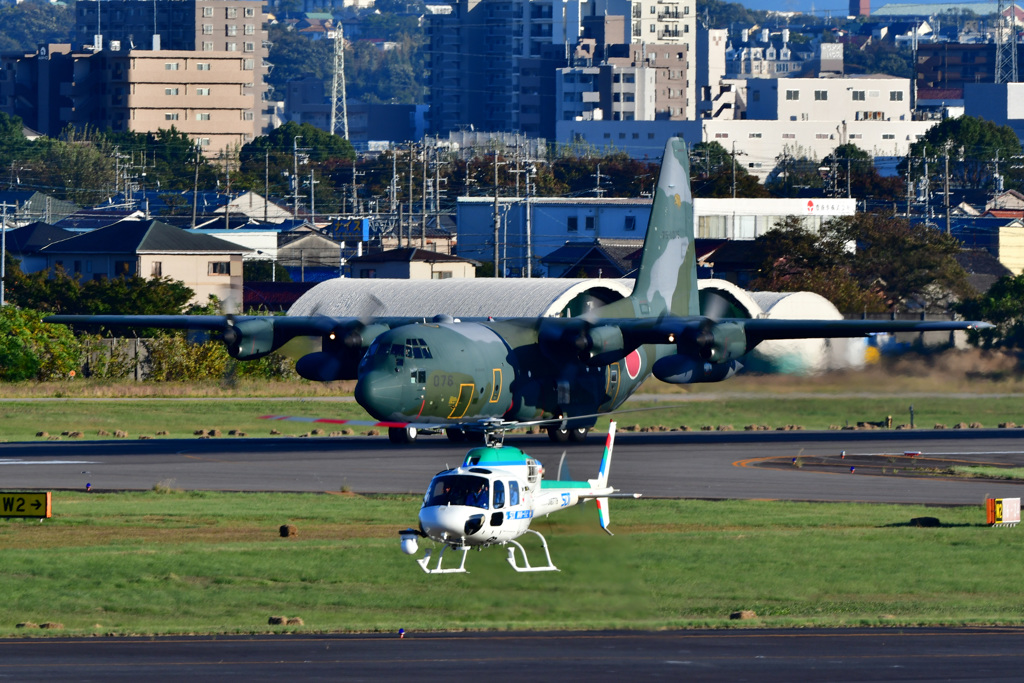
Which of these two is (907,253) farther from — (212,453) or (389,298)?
(212,453)

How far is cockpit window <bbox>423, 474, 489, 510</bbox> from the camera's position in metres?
27.4

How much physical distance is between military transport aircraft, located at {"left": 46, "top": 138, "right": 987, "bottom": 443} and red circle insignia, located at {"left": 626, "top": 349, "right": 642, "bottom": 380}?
0.06 m

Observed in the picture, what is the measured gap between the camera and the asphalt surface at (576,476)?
2381cm

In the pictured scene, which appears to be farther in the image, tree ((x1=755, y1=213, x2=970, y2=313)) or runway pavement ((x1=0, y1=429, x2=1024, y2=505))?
tree ((x1=755, y1=213, x2=970, y2=313))

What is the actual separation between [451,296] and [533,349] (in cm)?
3292

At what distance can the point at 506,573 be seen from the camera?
103 feet

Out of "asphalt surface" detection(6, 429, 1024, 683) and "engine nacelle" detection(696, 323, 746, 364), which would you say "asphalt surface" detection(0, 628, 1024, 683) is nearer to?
"asphalt surface" detection(6, 429, 1024, 683)

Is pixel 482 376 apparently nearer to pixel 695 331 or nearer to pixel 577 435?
pixel 695 331

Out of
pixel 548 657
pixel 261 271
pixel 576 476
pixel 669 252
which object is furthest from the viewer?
pixel 261 271

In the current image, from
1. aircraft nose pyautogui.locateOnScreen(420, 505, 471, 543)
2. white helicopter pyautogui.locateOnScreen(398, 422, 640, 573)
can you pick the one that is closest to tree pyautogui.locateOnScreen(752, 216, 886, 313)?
white helicopter pyautogui.locateOnScreen(398, 422, 640, 573)

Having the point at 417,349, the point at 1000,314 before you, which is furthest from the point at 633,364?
the point at 1000,314

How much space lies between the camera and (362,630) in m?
27.9

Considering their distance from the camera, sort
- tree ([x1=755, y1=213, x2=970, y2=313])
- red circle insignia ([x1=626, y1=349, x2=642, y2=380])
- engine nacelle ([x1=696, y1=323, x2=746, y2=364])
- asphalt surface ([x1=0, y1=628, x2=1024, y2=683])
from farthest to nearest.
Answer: tree ([x1=755, y1=213, x2=970, y2=313]) → red circle insignia ([x1=626, y1=349, x2=642, y2=380]) → engine nacelle ([x1=696, y1=323, x2=746, y2=364]) → asphalt surface ([x1=0, y1=628, x2=1024, y2=683])

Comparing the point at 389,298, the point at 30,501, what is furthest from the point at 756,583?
the point at 389,298
